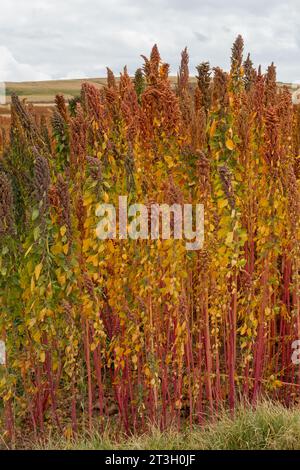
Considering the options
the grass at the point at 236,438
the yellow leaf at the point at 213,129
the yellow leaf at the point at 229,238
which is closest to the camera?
the grass at the point at 236,438

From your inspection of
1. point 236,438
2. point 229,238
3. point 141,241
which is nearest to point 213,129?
point 229,238

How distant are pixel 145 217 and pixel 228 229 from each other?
21.0 inches

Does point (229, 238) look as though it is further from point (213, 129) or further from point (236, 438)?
point (236, 438)

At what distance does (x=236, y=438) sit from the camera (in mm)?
3541

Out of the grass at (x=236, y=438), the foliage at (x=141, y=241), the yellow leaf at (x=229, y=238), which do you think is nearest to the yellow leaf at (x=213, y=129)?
the foliage at (x=141, y=241)

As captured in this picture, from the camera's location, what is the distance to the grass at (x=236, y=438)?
3434 millimetres

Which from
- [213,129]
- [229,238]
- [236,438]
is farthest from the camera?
[213,129]

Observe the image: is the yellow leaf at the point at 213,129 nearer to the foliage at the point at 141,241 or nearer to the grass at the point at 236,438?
the foliage at the point at 141,241

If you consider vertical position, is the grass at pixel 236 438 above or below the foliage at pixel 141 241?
below

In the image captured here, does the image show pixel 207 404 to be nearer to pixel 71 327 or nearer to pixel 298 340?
pixel 298 340

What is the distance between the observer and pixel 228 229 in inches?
147

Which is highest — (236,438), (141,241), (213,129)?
(213,129)

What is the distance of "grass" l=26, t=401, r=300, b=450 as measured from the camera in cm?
343
